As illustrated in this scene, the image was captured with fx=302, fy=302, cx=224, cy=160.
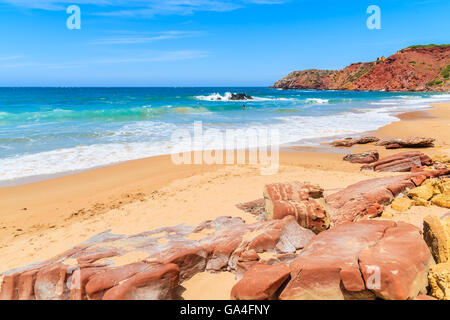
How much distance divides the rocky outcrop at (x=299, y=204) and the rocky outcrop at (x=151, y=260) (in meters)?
0.28

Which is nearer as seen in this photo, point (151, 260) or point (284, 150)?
point (151, 260)

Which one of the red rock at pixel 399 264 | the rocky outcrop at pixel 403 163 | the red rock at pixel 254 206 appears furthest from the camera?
the rocky outcrop at pixel 403 163

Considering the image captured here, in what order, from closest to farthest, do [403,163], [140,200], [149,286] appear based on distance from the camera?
1. [149,286]
2. [140,200]
3. [403,163]

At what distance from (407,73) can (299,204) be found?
375 feet

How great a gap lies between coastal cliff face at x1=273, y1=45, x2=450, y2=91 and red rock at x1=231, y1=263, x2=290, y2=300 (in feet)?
335

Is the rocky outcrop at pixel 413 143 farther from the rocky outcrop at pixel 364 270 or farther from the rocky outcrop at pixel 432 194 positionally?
the rocky outcrop at pixel 364 270

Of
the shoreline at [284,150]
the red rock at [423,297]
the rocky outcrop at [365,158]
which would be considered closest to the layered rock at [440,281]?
the red rock at [423,297]

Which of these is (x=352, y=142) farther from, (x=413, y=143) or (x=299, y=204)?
(x=299, y=204)

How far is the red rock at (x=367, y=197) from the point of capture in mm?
5832

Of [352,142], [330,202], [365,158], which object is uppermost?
[352,142]

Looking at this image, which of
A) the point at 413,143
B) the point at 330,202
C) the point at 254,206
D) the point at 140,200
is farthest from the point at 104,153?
the point at 413,143

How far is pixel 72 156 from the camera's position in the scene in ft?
42.8

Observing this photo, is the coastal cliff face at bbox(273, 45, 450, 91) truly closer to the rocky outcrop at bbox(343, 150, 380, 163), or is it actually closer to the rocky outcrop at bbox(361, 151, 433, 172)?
the rocky outcrop at bbox(343, 150, 380, 163)

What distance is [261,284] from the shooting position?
3.51 metres
